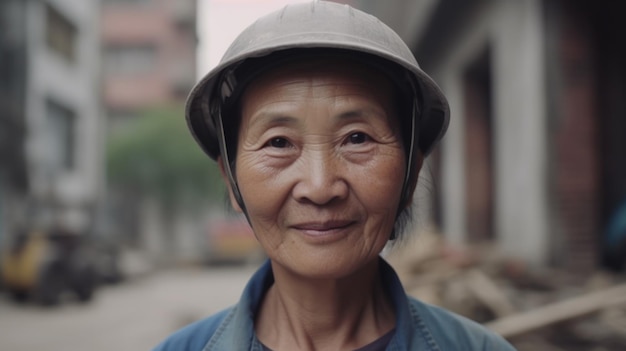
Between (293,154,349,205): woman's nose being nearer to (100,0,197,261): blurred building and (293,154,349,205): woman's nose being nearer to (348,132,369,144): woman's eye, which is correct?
(348,132,369,144): woman's eye

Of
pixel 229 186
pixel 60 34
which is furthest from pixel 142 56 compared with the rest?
pixel 229 186

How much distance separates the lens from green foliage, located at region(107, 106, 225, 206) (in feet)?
94.3

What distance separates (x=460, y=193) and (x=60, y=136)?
52.0 ft

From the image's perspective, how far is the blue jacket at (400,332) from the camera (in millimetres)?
1605

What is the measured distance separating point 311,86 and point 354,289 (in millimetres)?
481

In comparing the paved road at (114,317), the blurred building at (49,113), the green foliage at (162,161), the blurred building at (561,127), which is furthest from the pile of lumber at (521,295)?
the green foliage at (162,161)

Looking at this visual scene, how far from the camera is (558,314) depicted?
369 cm

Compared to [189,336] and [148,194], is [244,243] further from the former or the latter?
[189,336]

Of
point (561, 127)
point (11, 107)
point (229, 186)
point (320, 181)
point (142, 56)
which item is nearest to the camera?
point (320, 181)

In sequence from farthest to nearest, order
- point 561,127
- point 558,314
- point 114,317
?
point 114,317, point 561,127, point 558,314

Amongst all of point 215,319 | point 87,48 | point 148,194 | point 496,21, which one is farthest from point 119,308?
point 148,194

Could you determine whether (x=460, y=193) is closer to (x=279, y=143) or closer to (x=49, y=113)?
(x=279, y=143)

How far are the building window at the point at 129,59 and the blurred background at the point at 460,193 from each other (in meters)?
10.6

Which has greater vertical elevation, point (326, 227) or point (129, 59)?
point (129, 59)
